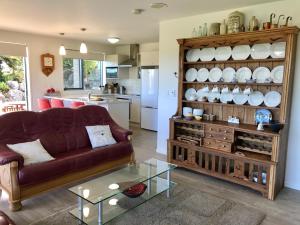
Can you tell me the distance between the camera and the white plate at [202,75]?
150 inches

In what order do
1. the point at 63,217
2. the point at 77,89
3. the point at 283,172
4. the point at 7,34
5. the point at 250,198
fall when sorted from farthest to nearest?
the point at 77,89, the point at 7,34, the point at 283,172, the point at 250,198, the point at 63,217

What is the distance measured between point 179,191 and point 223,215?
68cm

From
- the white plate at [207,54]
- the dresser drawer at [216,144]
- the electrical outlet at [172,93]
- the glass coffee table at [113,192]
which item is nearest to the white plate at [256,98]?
the dresser drawer at [216,144]

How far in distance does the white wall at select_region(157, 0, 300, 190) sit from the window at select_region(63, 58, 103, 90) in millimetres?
3583

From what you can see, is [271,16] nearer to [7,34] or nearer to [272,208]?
[272,208]

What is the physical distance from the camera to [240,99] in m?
3.53

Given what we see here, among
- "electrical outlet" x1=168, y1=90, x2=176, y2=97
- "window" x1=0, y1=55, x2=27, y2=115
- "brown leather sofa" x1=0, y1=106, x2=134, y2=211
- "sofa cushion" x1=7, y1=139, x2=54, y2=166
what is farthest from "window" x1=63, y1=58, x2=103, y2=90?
"sofa cushion" x1=7, y1=139, x2=54, y2=166

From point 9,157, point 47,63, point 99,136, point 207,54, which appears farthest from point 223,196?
point 47,63

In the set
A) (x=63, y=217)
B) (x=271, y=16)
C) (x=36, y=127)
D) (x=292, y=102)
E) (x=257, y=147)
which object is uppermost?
(x=271, y=16)

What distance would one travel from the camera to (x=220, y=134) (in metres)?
3.39

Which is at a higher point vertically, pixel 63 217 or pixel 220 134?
pixel 220 134

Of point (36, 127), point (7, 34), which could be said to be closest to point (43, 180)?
point (36, 127)

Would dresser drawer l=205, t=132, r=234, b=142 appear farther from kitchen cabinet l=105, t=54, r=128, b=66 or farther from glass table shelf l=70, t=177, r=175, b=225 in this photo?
kitchen cabinet l=105, t=54, r=128, b=66

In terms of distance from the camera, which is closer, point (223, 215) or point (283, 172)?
point (223, 215)
